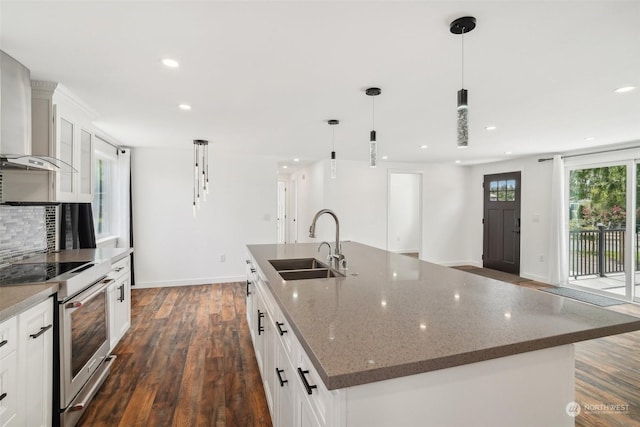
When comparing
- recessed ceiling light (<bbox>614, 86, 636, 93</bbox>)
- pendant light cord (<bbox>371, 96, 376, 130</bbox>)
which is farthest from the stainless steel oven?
recessed ceiling light (<bbox>614, 86, 636, 93</bbox>)

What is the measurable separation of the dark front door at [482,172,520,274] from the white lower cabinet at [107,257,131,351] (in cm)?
653

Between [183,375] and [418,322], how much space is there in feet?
7.17

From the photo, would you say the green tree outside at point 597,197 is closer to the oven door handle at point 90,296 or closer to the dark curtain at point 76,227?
the oven door handle at point 90,296

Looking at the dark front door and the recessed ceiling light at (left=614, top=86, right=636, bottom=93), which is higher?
the recessed ceiling light at (left=614, top=86, right=636, bottom=93)

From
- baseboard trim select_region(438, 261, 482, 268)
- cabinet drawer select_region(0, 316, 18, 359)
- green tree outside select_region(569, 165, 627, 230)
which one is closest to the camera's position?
cabinet drawer select_region(0, 316, 18, 359)

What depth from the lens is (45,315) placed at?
173 cm

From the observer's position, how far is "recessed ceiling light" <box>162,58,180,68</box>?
6.56 ft

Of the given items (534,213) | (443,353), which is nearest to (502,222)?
(534,213)

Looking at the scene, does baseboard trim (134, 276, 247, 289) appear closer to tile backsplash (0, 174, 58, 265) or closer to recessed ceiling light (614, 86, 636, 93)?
tile backsplash (0, 174, 58, 265)

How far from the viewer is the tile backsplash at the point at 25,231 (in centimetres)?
234

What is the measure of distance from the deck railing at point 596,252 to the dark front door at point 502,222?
893mm

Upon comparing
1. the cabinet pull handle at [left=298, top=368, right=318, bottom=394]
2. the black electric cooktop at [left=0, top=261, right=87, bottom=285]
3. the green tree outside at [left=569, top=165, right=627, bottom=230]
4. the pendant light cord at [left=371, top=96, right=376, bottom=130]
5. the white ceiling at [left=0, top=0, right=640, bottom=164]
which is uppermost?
the pendant light cord at [left=371, top=96, right=376, bottom=130]

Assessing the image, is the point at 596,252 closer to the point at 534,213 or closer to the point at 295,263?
the point at 534,213

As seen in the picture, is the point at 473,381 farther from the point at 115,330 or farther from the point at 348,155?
the point at 348,155
